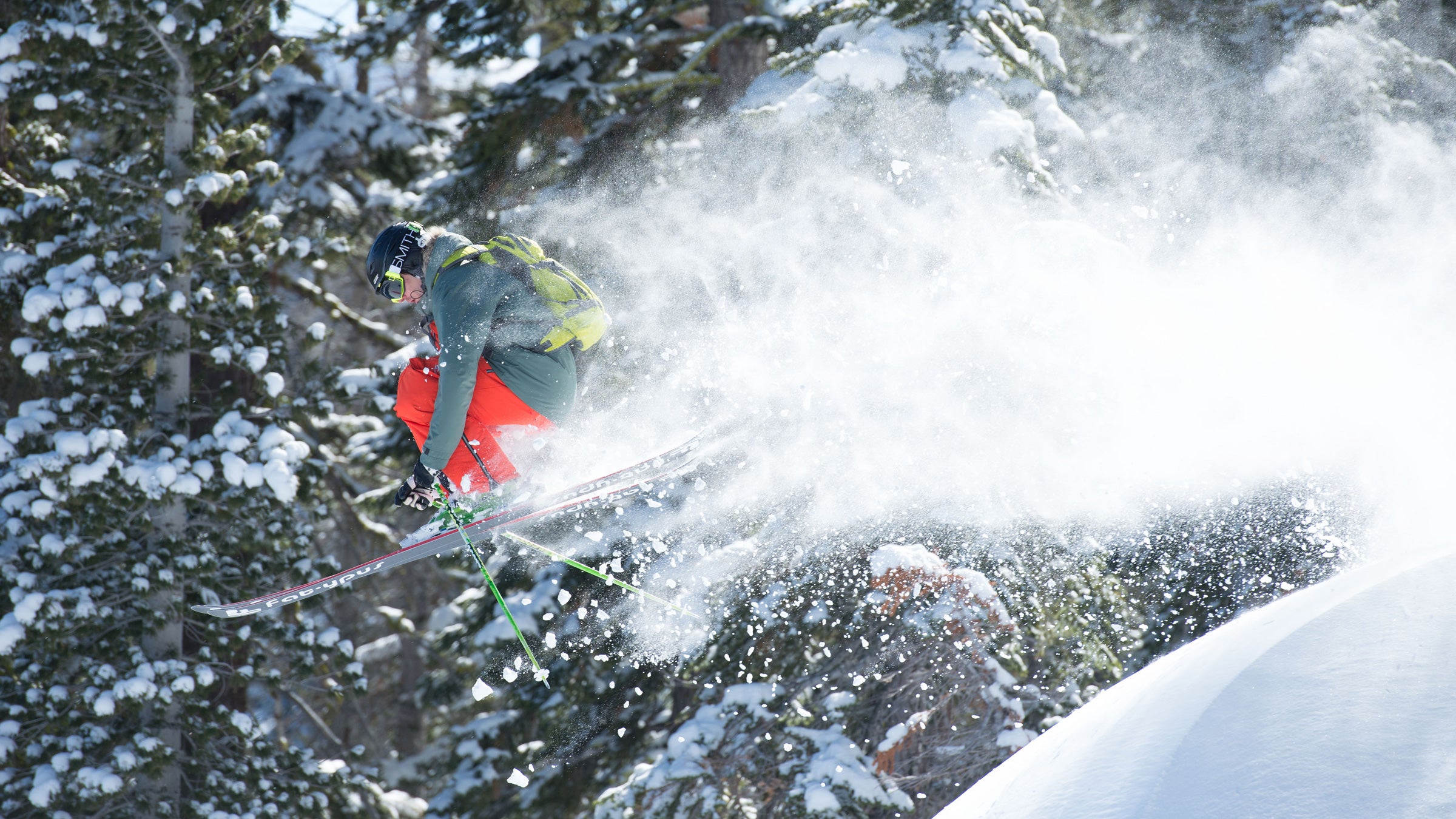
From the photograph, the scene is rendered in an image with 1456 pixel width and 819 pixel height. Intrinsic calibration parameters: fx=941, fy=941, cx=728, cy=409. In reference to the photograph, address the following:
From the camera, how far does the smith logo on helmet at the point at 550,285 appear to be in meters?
4.11

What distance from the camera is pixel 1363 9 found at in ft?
24.3

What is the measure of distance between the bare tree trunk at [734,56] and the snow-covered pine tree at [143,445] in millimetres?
3678

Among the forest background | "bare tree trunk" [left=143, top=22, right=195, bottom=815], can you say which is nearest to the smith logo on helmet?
the forest background

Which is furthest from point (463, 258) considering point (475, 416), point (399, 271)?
point (475, 416)

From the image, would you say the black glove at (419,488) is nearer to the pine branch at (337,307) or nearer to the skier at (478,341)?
the skier at (478,341)

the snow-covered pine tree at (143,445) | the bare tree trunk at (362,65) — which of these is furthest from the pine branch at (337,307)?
the bare tree trunk at (362,65)

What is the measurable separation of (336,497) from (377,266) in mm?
7017

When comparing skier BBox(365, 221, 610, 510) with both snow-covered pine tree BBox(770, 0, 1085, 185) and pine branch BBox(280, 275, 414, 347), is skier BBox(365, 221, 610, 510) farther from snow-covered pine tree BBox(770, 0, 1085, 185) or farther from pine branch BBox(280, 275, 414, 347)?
pine branch BBox(280, 275, 414, 347)

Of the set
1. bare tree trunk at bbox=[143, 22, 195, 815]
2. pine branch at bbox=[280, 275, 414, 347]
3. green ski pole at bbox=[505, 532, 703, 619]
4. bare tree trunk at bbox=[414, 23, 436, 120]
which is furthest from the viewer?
bare tree trunk at bbox=[414, 23, 436, 120]

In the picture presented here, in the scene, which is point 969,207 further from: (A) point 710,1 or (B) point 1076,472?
(A) point 710,1

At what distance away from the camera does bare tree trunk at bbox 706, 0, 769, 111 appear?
802cm

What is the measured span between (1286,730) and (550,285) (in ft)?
10.6

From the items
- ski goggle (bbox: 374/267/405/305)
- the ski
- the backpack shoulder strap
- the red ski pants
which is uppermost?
ski goggle (bbox: 374/267/405/305)

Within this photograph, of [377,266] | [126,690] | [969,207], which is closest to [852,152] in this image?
[969,207]
